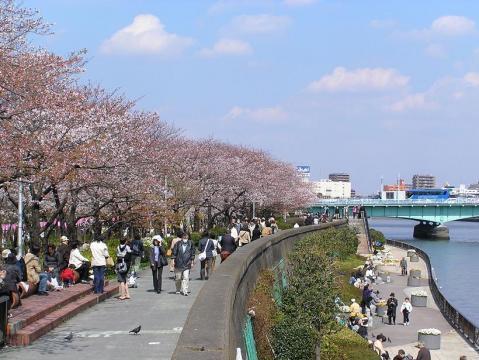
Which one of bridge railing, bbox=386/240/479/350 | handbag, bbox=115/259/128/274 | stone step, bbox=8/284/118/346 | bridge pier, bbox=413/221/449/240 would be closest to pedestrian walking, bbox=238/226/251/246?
stone step, bbox=8/284/118/346

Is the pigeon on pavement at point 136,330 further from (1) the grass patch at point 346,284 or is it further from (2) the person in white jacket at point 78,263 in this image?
(1) the grass patch at point 346,284

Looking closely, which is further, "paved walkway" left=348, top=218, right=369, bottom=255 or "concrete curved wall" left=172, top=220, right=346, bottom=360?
"paved walkway" left=348, top=218, right=369, bottom=255

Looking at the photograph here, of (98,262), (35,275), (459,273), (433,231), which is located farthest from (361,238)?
(35,275)

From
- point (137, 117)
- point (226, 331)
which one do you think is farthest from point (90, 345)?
point (137, 117)

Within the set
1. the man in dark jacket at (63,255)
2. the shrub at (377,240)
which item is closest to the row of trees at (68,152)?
the man in dark jacket at (63,255)

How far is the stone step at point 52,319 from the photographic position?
1273cm

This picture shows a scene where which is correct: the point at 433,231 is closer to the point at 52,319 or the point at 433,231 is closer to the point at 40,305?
the point at 40,305

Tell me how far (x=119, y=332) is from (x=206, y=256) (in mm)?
8680

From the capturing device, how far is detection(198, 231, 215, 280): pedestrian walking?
22.7 metres

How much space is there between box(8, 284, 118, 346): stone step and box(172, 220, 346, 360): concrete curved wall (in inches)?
122

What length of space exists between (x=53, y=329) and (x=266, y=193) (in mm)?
67613

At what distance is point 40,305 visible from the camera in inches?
609

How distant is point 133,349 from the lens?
12.8 meters

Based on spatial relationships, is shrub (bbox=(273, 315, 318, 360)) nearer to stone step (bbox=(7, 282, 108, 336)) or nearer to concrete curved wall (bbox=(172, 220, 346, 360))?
concrete curved wall (bbox=(172, 220, 346, 360))
